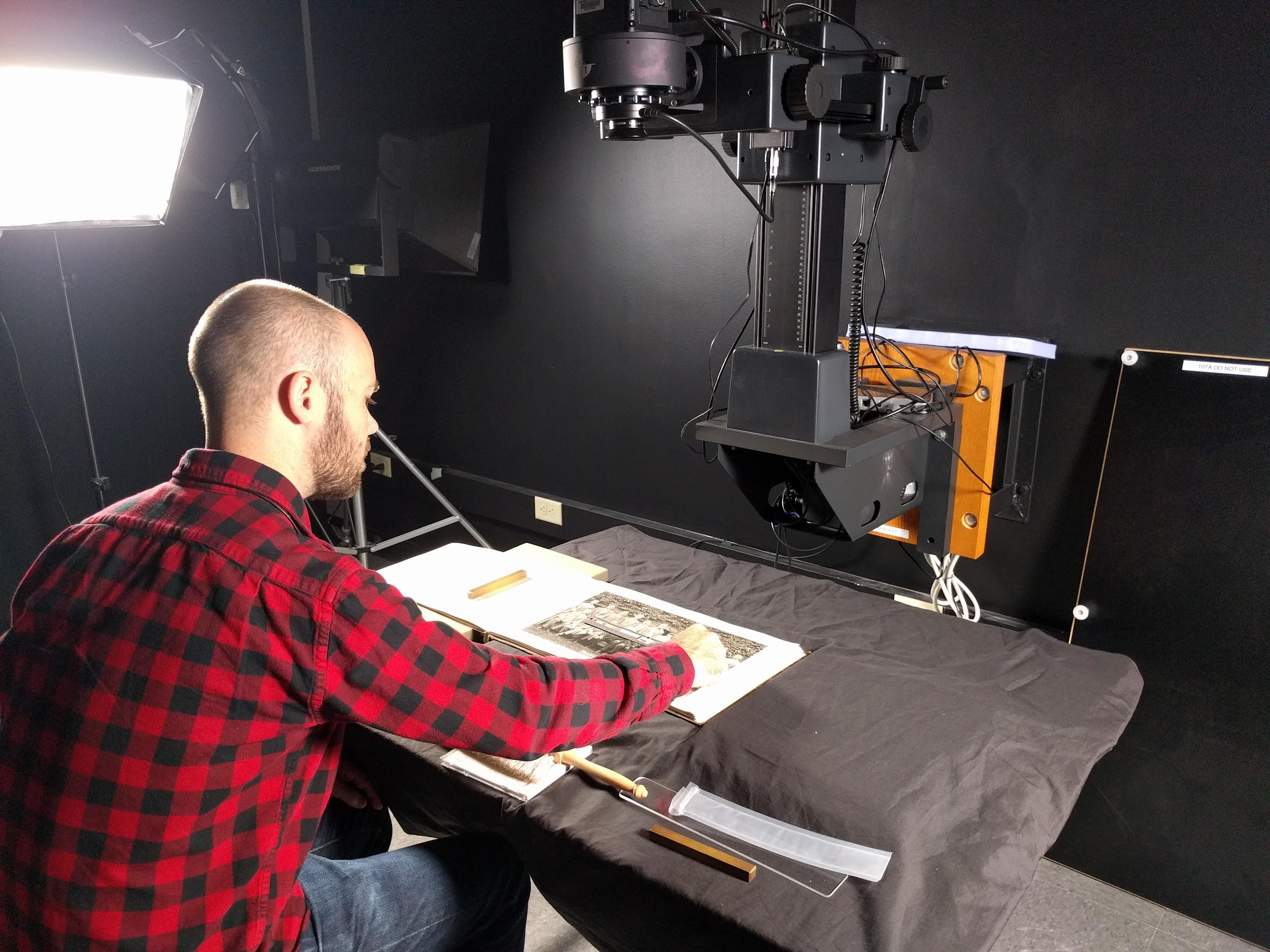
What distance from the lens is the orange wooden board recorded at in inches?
67.2

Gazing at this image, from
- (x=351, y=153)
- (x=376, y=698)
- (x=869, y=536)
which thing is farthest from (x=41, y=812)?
(x=351, y=153)

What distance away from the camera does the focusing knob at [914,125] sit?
133cm

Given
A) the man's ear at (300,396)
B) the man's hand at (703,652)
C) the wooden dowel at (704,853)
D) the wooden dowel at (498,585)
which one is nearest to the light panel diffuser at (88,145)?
the man's ear at (300,396)

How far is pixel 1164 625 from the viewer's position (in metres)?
1.85

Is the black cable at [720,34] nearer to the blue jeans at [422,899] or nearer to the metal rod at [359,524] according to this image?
the blue jeans at [422,899]

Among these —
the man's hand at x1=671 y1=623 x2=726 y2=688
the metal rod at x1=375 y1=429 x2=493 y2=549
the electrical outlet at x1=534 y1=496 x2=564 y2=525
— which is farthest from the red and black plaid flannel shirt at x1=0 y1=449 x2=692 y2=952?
the electrical outlet at x1=534 y1=496 x2=564 y2=525

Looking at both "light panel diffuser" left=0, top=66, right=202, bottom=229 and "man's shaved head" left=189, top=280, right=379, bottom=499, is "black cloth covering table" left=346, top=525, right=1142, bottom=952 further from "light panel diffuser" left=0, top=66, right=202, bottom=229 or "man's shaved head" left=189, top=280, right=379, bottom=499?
"light panel diffuser" left=0, top=66, right=202, bottom=229

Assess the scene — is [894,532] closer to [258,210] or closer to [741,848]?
[741,848]

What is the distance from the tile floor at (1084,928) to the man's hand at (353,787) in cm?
72

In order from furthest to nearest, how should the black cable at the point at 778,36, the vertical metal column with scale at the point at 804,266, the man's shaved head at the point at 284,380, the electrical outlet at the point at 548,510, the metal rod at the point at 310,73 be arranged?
the metal rod at the point at 310,73 < the electrical outlet at the point at 548,510 < the vertical metal column with scale at the point at 804,266 < the black cable at the point at 778,36 < the man's shaved head at the point at 284,380

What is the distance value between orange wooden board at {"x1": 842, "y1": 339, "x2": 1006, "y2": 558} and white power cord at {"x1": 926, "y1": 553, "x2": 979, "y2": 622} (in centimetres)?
12

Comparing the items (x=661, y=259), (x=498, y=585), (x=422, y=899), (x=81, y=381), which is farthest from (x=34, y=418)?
(x=422, y=899)

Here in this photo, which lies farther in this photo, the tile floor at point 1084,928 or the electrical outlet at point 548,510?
the electrical outlet at point 548,510

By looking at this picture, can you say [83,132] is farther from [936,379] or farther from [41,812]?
[936,379]
